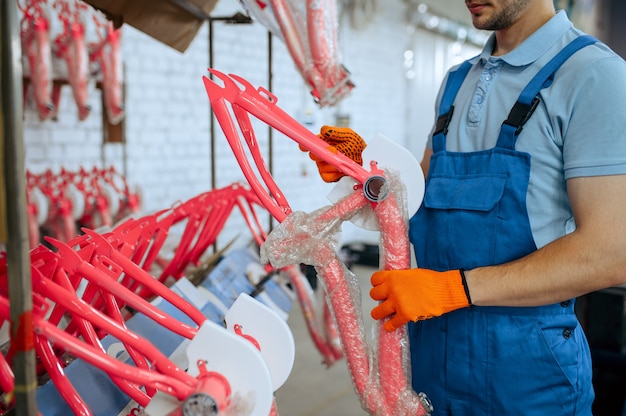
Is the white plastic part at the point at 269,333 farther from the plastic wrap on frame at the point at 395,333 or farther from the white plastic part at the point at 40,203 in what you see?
the white plastic part at the point at 40,203

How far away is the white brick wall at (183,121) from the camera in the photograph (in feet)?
11.4

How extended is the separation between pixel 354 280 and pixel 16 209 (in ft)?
2.45

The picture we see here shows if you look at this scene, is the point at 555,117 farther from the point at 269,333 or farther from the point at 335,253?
the point at 269,333

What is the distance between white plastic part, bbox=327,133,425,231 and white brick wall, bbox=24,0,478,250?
8.02 ft

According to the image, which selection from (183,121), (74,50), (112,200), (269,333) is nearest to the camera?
Result: (269,333)

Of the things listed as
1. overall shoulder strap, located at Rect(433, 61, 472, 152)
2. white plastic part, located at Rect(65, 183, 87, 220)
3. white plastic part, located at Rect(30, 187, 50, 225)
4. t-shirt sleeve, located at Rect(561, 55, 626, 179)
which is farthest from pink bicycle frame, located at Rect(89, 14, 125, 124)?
→ t-shirt sleeve, located at Rect(561, 55, 626, 179)

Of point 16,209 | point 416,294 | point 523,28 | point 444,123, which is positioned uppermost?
A: point 523,28

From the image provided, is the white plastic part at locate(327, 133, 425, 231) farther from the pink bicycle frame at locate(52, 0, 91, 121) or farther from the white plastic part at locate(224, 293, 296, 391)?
the pink bicycle frame at locate(52, 0, 91, 121)

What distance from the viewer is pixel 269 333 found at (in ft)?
3.19

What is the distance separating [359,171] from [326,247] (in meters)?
0.18

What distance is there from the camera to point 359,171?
1223 millimetres

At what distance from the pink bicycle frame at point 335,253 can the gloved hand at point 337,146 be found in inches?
3.4

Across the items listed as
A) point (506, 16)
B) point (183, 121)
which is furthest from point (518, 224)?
point (183, 121)

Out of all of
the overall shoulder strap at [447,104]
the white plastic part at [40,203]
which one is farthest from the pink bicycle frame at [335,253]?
the white plastic part at [40,203]
